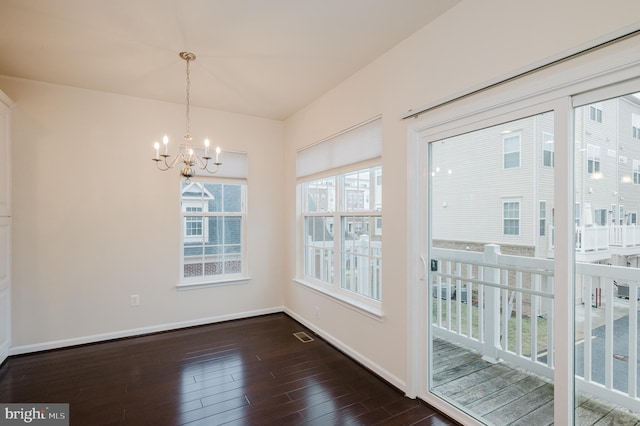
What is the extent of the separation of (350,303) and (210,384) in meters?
1.44

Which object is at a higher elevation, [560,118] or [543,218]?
[560,118]

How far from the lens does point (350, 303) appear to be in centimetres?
319

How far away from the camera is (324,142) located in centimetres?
374

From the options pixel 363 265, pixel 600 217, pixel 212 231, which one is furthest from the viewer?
pixel 212 231

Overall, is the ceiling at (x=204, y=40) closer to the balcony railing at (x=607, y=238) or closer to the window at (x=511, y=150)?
the window at (x=511, y=150)

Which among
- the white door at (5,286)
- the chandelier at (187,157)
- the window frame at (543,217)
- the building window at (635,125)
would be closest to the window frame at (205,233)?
the chandelier at (187,157)

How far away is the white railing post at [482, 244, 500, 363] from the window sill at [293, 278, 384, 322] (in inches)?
32.8

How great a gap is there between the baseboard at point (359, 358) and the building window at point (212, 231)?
1285mm

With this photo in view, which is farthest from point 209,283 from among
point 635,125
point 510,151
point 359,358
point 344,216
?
point 635,125

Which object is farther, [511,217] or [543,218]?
[511,217]

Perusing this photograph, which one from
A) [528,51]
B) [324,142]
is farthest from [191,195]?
[528,51]

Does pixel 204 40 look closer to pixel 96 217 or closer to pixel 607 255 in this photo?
pixel 96 217

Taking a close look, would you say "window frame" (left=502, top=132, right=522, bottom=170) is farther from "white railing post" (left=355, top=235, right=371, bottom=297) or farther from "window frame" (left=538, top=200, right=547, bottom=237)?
"white railing post" (left=355, top=235, right=371, bottom=297)

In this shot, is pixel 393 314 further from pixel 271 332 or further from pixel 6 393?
pixel 6 393
